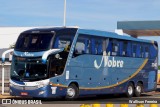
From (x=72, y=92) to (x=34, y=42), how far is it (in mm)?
3235

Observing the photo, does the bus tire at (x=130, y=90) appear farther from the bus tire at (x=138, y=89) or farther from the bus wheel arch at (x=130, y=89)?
the bus tire at (x=138, y=89)

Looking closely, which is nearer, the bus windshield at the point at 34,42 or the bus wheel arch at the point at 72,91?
the bus windshield at the point at 34,42

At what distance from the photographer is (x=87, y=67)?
23.2m

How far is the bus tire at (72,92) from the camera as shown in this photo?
22.1m

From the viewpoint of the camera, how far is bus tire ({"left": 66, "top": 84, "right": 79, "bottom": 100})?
72.4ft

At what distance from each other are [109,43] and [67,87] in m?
4.30

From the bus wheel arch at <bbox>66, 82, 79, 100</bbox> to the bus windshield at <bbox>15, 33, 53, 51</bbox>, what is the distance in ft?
8.38

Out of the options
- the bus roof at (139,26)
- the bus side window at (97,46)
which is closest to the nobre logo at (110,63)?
Answer: the bus side window at (97,46)

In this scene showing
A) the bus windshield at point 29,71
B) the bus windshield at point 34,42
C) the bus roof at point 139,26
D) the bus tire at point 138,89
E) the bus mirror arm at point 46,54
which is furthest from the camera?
the bus roof at point 139,26

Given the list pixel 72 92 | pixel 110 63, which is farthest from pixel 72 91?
pixel 110 63

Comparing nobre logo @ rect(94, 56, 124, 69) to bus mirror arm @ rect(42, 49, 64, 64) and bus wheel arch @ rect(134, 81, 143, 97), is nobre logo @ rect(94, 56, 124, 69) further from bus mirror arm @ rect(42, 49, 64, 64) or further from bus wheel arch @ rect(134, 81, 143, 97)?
bus mirror arm @ rect(42, 49, 64, 64)

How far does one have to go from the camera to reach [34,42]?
21.6 meters

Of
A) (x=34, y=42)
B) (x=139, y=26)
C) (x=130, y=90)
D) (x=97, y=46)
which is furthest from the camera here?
(x=139, y=26)

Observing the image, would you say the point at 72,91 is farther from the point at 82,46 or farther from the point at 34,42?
the point at 34,42
